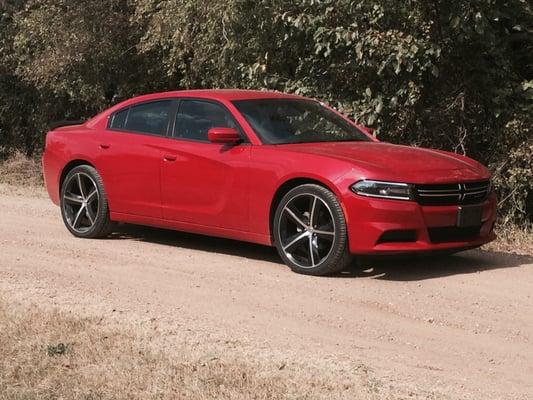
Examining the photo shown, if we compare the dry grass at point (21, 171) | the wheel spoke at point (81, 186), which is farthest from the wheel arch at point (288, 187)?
the dry grass at point (21, 171)

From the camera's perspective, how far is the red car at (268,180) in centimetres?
720

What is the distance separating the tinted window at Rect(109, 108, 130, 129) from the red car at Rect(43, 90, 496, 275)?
0.04ft

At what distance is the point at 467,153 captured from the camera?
1105 centimetres

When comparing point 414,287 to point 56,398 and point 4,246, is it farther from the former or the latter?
point 4,246

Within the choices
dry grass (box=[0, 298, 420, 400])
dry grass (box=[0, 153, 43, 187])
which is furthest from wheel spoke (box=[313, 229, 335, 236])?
dry grass (box=[0, 153, 43, 187])

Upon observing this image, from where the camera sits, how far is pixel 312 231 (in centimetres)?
749

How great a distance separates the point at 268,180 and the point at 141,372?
304 cm

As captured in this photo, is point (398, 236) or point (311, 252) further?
point (311, 252)

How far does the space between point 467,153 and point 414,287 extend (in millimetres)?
4257

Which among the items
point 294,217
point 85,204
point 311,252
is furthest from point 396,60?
point 85,204

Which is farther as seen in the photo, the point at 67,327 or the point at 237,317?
the point at 237,317

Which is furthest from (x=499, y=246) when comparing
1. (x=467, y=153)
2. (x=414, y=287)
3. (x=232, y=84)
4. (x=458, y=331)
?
(x=232, y=84)

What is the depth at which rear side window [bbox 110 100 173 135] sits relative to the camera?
888 centimetres

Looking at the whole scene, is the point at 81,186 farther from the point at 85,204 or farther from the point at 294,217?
the point at 294,217
